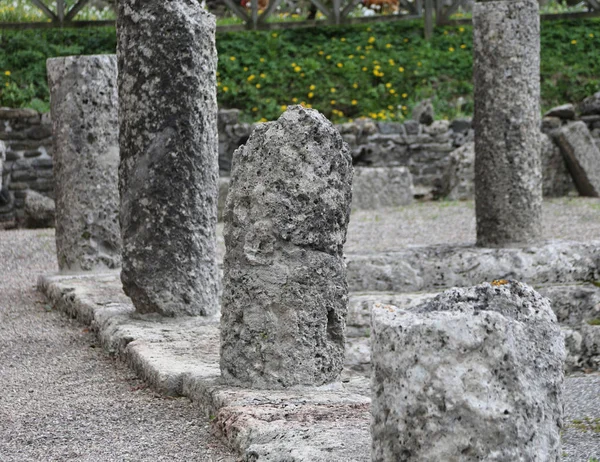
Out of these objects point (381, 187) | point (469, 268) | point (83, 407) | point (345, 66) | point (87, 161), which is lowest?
point (83, 407)

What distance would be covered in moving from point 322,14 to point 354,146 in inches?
151

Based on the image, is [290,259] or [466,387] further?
[290,259]

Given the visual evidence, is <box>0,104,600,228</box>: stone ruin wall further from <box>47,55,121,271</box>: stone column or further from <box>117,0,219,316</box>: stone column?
<box>117,0,219,316</box>: stone column

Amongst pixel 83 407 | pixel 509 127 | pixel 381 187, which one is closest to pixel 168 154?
pixel 83 407

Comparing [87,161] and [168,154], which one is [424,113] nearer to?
[87,161]

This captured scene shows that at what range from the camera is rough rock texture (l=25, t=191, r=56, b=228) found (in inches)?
493

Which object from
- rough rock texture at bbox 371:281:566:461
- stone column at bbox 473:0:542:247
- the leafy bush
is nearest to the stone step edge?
rough rock texture at bbox 371:281:566:461

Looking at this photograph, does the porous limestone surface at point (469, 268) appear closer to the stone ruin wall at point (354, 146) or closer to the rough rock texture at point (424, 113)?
the stone ruin wall at point (354, 146)

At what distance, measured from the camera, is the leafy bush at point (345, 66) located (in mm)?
15445

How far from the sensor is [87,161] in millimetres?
8203

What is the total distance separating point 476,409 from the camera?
107 inches

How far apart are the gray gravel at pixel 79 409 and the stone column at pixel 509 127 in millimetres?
3412

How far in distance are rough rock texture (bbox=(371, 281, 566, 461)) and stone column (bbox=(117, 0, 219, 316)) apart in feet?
10.9

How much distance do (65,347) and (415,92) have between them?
10.7 m
